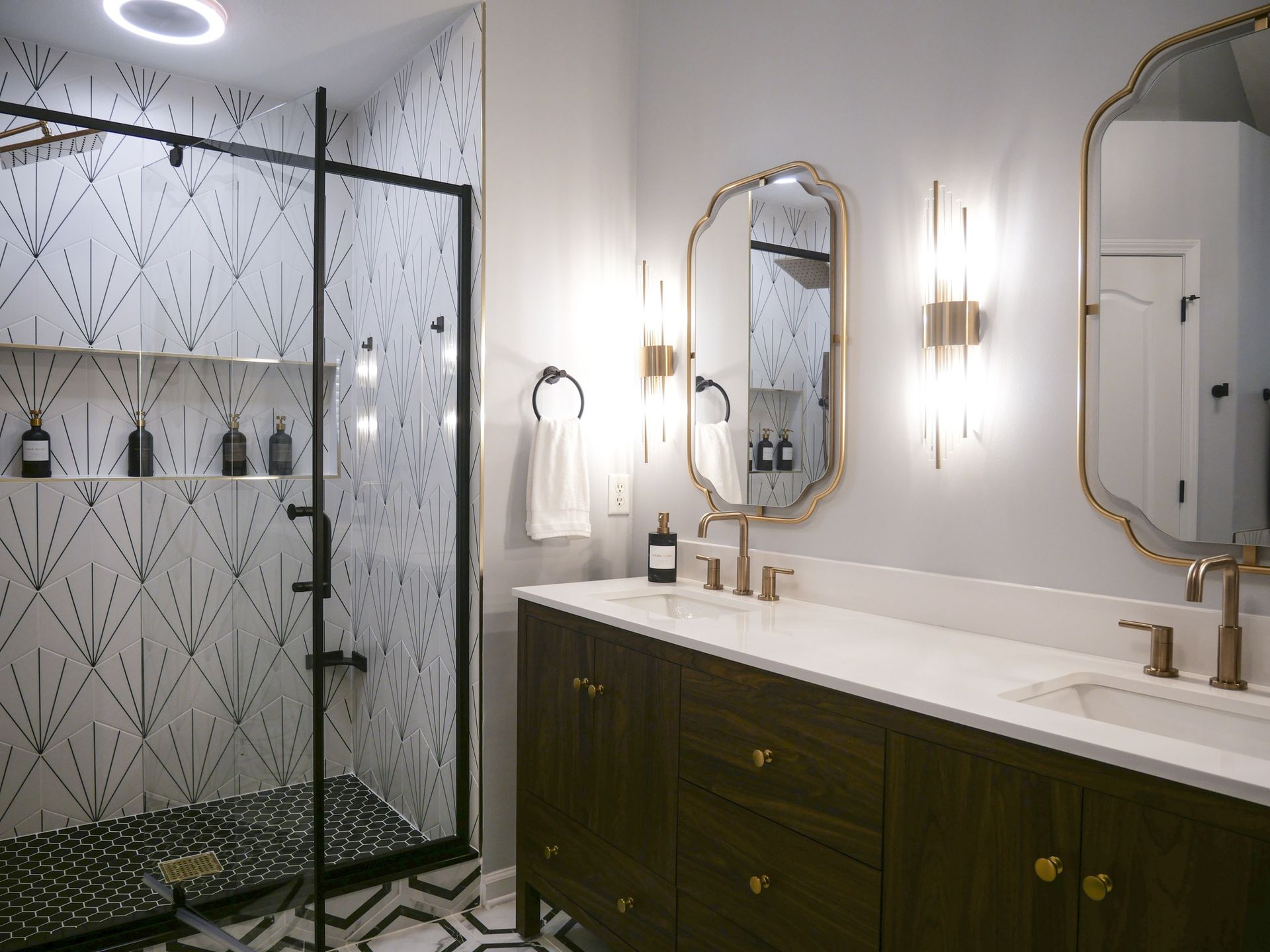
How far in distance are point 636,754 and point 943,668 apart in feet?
2.30

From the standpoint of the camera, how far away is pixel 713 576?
228 cm

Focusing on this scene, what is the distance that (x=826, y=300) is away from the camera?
6.77ft

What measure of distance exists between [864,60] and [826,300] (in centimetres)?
56

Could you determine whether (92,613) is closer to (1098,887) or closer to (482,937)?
(482,937)

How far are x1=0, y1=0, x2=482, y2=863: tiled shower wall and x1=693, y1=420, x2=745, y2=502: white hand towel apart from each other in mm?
645

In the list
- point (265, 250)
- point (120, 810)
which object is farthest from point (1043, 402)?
point (120, 810)

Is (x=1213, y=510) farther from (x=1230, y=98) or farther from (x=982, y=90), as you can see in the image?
(x=982, y=90)

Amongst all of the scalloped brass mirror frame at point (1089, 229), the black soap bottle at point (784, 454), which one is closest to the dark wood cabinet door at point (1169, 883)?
the scalloped brass mirror frame at point (1089, 229)

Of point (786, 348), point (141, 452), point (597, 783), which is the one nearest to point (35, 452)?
point (141, 452)

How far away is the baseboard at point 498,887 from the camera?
7.75ft

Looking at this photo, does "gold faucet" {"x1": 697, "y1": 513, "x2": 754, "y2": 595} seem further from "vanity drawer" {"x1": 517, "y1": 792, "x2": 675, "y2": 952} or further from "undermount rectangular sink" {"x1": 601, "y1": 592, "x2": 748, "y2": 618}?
"vanity drawer" {"x1": 517, "y1": 792, "x2": 675, "y2": 952}

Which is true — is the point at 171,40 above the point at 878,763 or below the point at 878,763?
above

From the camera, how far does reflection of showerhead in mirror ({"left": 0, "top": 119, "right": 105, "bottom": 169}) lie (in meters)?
2.55

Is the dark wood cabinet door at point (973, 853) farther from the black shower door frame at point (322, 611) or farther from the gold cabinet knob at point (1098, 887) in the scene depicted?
the black shower door frame at point (322, 611)
